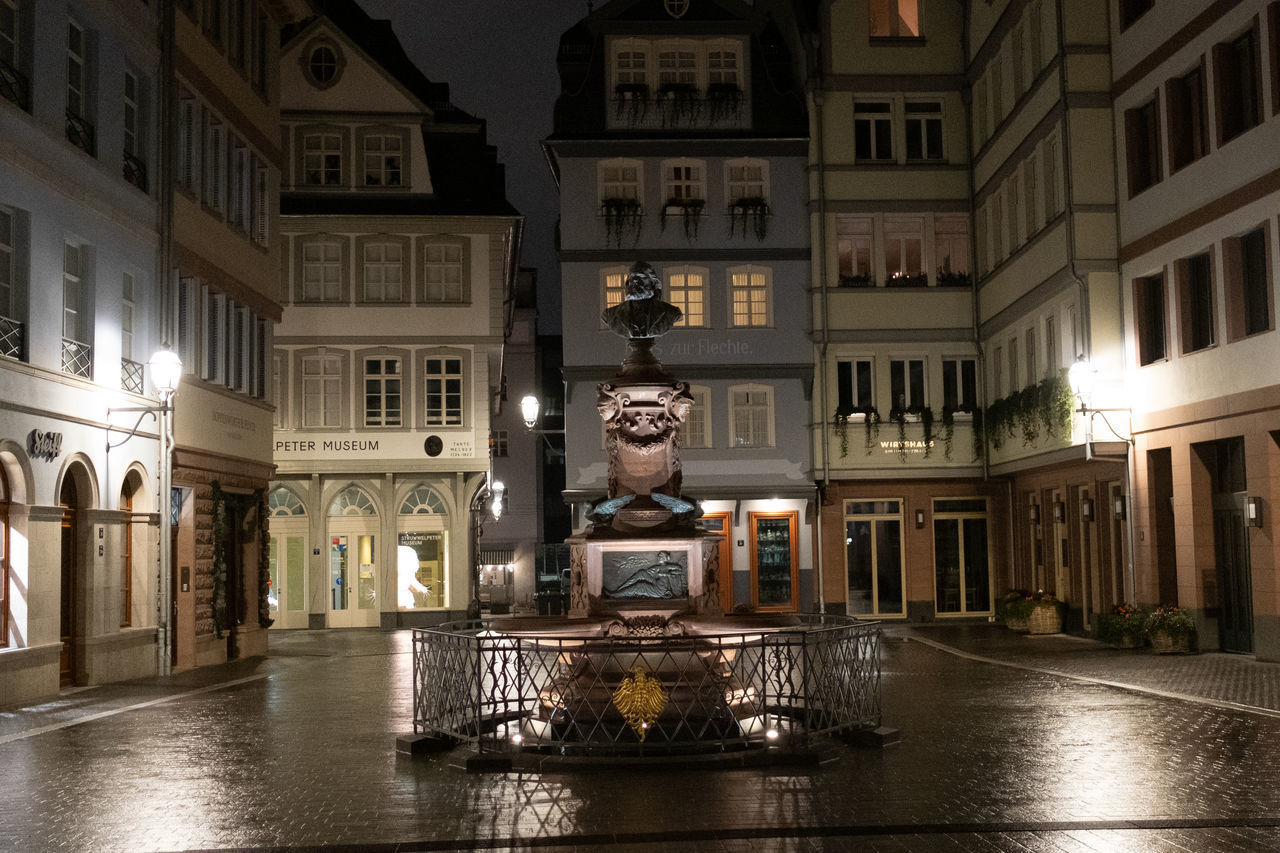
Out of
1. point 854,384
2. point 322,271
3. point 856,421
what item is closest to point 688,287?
point 854,384

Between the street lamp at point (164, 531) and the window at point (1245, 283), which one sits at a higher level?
the window at point (1245, 283)

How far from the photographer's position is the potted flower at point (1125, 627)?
24.2m

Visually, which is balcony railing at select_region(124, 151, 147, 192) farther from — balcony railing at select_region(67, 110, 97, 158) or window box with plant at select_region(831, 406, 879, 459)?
window box with plant at select_region(831, 406, 879, 459)

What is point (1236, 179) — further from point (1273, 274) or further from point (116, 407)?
point (116, 407)

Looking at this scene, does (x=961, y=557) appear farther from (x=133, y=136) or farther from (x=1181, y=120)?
(x=133, y=136)

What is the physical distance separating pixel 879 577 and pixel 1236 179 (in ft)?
52.1

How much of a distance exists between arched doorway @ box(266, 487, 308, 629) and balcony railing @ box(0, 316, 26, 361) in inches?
725

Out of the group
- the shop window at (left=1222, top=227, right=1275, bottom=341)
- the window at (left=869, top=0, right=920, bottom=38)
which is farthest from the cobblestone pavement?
the window at (left=869, top=0, right=920, bottom=38)

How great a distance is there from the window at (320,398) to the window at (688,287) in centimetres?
906

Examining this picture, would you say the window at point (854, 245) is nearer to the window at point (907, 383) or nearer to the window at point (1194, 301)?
the window at point (907, 383)

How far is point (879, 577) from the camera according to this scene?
35125mm

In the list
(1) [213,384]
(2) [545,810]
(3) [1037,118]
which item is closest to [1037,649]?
(3) [1037,118]

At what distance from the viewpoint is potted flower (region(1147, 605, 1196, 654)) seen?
75.4 feet

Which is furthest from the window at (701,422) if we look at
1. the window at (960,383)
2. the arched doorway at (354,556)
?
the arched doorway at (354,556)
